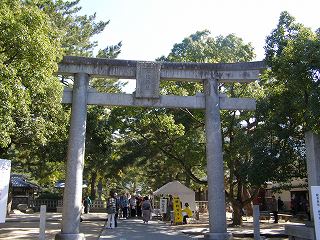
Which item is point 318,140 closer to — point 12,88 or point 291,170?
point 291,170

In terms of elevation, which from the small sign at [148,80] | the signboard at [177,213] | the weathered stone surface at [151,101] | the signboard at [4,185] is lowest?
the signboard at [177,213]

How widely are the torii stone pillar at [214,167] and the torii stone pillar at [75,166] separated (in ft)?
15.2

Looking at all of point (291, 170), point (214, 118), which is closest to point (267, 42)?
point (214, 118)

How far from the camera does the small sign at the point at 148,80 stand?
1410 cm

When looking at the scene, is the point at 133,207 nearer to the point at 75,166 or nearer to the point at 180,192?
the point at 180,192

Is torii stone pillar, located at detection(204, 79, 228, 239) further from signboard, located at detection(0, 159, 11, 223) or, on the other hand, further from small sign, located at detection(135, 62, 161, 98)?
signboard, located at detection(0, 159, 11, 223)

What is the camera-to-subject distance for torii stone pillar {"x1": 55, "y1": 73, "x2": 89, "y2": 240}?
42.0ft

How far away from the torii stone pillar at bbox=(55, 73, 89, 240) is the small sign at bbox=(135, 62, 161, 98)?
200cm

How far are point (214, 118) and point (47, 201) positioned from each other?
24823 mm

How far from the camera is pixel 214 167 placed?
13.9 m

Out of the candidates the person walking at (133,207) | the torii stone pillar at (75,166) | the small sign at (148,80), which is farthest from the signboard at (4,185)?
the person walking at (133,207)

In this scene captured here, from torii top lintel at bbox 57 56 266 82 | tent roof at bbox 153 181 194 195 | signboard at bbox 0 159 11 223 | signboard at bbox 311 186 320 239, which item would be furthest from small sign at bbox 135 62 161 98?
tent roof at bbox 153 181 194 195

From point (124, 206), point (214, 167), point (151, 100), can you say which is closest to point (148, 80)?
point (151, 100)

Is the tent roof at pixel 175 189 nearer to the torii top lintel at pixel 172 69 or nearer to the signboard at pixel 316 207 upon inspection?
the torii top lintel at pixel 172 69
